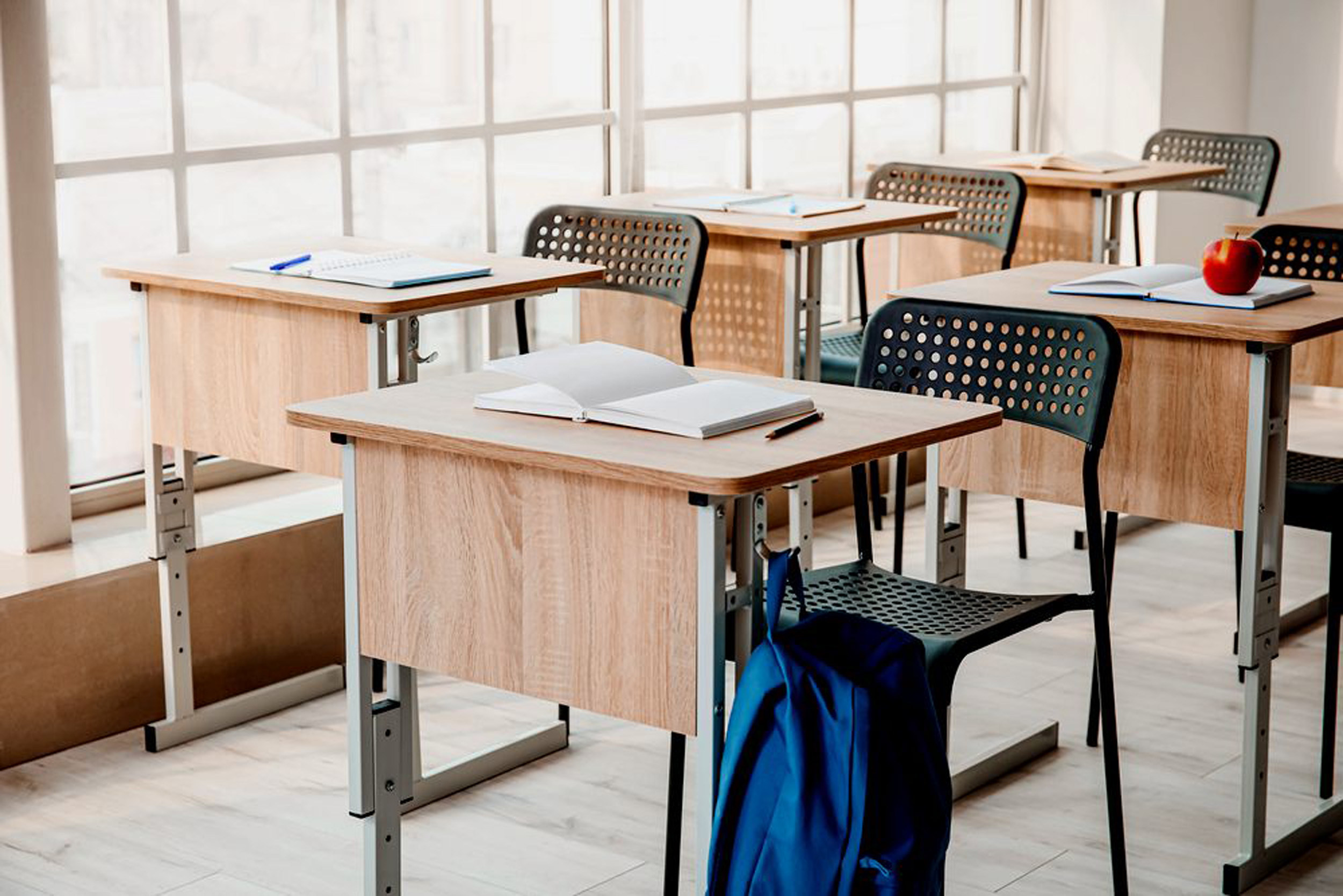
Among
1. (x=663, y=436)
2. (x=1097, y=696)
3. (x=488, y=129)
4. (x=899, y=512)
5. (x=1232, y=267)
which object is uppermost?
(x=488, y=129)

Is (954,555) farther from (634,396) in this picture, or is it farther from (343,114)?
(343,114)

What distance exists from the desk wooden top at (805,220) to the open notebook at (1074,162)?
78cm

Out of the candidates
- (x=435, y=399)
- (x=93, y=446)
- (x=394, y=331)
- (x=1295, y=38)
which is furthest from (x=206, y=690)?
(x=1295, y=38)

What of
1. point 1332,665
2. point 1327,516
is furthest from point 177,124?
point 1332,665

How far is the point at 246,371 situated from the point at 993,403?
1299mm

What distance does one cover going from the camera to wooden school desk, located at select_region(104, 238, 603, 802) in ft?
10.3

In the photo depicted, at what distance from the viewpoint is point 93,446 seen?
3801mm

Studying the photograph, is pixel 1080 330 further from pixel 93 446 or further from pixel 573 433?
pixel 93 446

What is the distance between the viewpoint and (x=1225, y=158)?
5.37 metres

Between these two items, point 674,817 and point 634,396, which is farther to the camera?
point 674,817

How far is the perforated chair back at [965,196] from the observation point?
445 cm

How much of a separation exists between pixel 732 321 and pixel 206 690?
1327 mm

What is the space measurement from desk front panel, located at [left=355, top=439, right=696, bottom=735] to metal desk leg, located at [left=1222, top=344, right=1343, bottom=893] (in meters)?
1.03

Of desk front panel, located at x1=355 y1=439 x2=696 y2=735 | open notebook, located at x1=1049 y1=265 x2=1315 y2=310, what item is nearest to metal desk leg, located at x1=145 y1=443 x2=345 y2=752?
desk front panel, located at x1=355 y1=439 x2=696 y2=735
